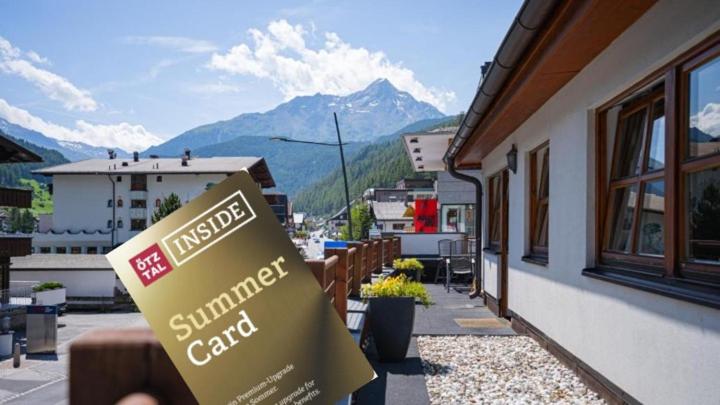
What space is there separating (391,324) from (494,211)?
6.31m

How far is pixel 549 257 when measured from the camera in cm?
652

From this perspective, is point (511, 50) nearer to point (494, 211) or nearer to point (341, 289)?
point (341, 289)

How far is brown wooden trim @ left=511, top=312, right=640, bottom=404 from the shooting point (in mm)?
4324

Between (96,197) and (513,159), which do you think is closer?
(513,159)

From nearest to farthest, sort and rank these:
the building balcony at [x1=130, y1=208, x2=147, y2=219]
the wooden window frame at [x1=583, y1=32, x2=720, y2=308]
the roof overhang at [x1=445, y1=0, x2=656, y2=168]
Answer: the wooden window frame at [x1=583, y1=32, x2=720, y2=308] → the roof overhang at [x1=445, y1=0, x2=656, y2=168] → the building balcony at [x1=130, y1=208, x2=147, y2=219]

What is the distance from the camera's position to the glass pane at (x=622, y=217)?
4574mm

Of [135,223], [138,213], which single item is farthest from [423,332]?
[135,223]

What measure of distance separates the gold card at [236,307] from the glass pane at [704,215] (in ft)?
9.41

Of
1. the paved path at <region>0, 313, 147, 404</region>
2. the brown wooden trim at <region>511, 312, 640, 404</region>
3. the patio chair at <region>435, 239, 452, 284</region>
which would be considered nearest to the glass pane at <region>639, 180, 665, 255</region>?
the brown wooden trim at <region>511, 312, 640, 404</region>

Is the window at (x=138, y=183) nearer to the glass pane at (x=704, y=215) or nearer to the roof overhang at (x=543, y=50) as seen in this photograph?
the roof overhang at (x=543, y=50)

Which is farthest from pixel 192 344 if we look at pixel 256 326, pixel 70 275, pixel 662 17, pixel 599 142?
pixel 70 275

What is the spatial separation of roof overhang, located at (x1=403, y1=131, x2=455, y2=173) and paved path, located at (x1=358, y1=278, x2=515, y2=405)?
345 centimetres

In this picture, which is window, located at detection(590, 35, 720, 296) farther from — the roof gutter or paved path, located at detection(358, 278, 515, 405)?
paved path, located at detection(358, 278, 515, 405)

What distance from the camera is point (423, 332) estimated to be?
8062 mm
